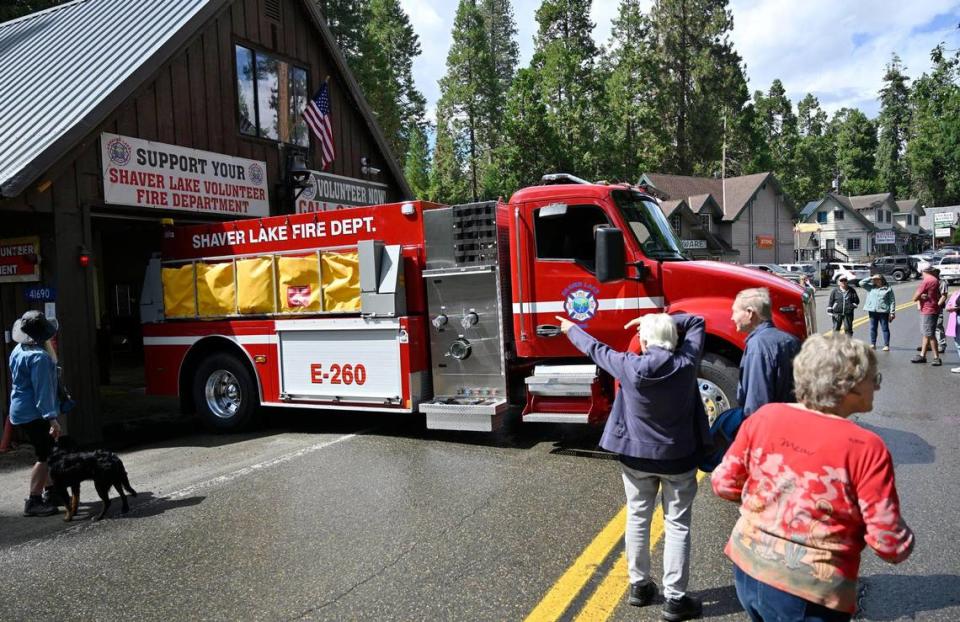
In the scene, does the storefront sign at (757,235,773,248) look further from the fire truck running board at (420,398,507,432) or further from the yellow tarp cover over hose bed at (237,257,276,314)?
the fire truck running board at (420,398,507,432)

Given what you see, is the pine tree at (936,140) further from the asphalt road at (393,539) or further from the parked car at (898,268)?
the asphalt road at (393,539)

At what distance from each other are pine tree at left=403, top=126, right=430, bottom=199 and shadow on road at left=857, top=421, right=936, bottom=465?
171 feet

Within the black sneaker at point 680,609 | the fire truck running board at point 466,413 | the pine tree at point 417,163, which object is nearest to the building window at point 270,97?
the fire truck running board at point 466,413

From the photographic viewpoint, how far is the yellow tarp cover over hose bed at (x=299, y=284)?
8.67 m

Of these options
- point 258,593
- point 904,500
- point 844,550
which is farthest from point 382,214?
point 844,550

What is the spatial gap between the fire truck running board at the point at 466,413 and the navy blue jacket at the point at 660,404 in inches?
143

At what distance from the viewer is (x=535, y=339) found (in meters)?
7.55

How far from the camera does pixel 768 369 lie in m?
4.34

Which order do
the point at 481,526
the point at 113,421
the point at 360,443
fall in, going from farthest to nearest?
the point at 113,421, the point at 360,443, the point at 481,526

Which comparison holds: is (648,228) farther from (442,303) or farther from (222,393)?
(222,393)

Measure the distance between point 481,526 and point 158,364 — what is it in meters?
6.59

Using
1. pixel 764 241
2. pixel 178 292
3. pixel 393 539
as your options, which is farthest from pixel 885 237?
pixel 393 539

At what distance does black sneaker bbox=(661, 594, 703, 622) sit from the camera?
367 cm

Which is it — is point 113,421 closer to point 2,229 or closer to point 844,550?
point 2,229
